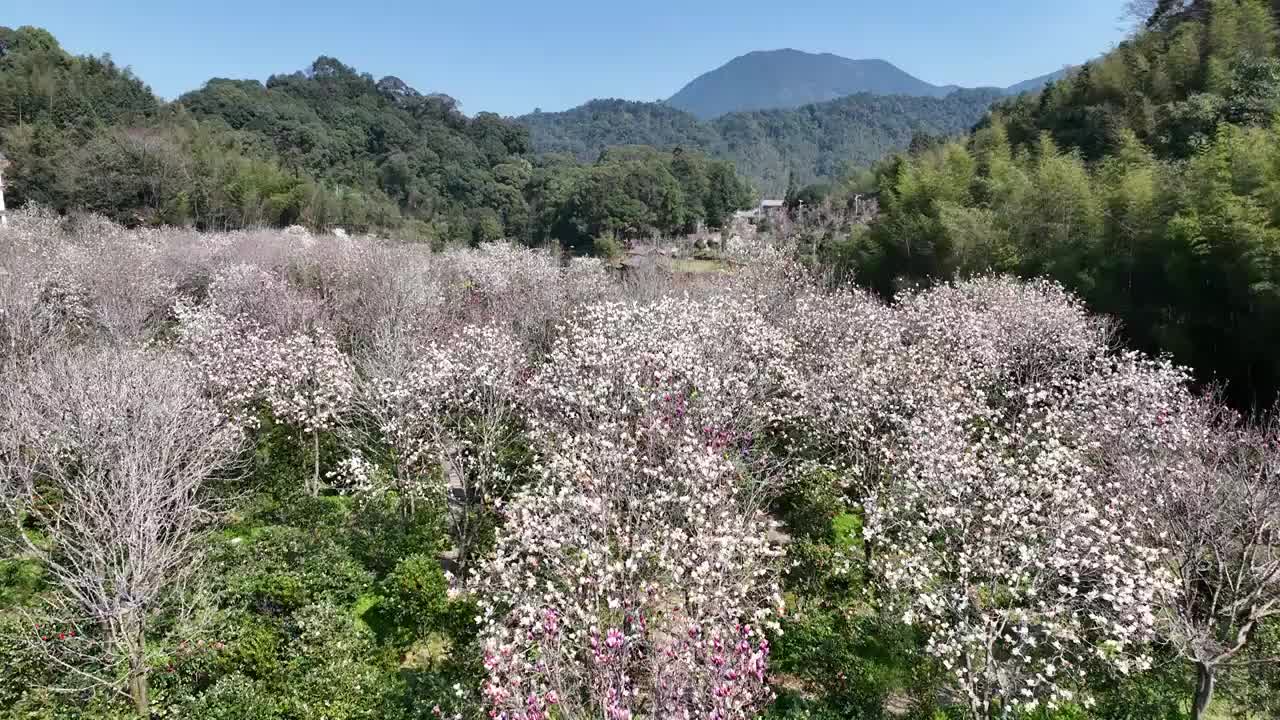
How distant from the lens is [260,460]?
49.3 ft

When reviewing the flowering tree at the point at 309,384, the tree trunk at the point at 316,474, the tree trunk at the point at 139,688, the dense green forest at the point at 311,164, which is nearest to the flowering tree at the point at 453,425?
the flowering tree at the point at 309,384

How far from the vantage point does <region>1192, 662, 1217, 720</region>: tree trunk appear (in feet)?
26.3

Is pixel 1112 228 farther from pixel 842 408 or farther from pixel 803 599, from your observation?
pixel 803 599

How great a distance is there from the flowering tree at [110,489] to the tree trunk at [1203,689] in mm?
12355

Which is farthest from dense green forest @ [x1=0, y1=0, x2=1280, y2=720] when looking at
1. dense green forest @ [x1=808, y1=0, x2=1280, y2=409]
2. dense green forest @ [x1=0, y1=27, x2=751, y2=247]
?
dense green forest @ [x1=0, y1=27, x2=751, y2=247]

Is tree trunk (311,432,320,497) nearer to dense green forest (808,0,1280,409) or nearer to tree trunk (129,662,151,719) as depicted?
tree trunk (129,662,151,719)

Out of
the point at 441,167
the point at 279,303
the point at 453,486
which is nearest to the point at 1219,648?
the point at 453,486

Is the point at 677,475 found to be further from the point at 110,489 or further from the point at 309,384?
the point at 309,384

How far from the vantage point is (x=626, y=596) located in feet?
25.2

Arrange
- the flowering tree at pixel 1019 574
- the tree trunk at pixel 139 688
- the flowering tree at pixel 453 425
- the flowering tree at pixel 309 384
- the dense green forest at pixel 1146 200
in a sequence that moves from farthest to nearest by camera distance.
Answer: the dense green forest at pixel 1146 200 < the flowering tree at pixel 309 384 < the flowering tree at pixel 453 425 < the tree trunk at pixel 139 688 < the flowering tree at pixel 1019 574

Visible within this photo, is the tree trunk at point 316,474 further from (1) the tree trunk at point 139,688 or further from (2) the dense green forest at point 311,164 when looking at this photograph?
(2) the dense green forest at point 311,164

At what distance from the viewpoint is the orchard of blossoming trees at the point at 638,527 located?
25.2 ft

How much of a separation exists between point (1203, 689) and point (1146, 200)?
15637mm

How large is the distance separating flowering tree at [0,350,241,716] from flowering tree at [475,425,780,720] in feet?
14.8
